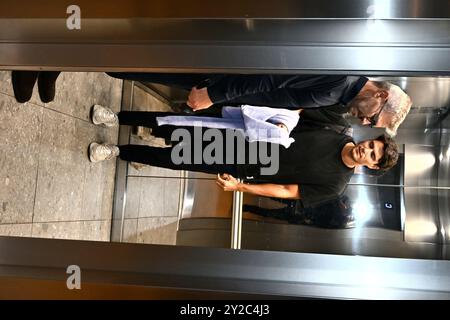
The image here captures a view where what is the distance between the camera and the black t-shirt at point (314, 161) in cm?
161

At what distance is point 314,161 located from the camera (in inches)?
63.6

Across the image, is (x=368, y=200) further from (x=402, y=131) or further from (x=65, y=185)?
(x=65, y=185)

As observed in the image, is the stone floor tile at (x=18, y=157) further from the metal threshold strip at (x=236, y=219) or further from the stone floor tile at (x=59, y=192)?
the metal threshold strip at (x=236, y=219)

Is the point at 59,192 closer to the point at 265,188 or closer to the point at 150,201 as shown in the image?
the point at 150,201

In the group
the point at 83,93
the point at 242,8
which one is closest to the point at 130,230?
the point at 83,93

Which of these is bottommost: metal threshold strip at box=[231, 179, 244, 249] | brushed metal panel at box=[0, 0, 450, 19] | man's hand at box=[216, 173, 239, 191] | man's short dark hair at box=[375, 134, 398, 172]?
metal threshold strip at box=[231, 179, 244, 249]

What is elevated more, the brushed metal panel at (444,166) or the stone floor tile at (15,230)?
the brushed metal panel at (444,166)

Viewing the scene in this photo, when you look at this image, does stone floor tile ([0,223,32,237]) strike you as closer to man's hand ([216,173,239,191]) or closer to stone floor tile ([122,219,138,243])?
stone floor tile ([122,219,138,243])

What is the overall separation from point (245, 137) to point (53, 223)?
1.03 meters

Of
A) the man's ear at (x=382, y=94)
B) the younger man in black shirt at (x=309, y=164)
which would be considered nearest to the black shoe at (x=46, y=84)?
the younger man in black shirt at (x=309, y=164)

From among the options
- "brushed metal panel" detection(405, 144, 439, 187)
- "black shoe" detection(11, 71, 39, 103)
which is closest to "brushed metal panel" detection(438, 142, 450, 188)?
"brushed metal panel" detection(405, 144, 439, 187)

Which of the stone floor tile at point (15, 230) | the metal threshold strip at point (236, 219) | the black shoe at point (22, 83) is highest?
the black shoe at point (22, 83)

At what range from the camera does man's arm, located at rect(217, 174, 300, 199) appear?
1.68m

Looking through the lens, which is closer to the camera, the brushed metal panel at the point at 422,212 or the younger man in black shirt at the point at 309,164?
the younger man in black shirt at the point at 309,164
